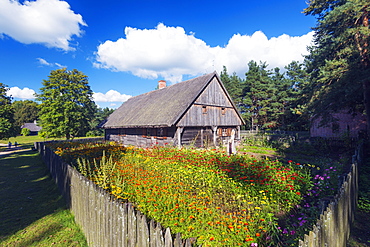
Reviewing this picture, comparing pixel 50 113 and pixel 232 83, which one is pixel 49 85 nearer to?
pixel 50 113

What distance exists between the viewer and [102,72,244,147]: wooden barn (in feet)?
47.5

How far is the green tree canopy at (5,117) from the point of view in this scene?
2197cm

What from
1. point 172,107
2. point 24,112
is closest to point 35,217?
point 172,107

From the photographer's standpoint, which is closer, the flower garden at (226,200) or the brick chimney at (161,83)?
the flower garden at (226,200)

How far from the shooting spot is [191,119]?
15086 mm

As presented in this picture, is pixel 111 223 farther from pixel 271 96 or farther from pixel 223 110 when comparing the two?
pixel 271 96

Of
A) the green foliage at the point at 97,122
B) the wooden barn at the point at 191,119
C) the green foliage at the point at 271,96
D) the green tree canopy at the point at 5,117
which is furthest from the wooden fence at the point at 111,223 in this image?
the green foliage at the point at 97,122

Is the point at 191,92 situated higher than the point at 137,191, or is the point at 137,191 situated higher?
the point at 191,92

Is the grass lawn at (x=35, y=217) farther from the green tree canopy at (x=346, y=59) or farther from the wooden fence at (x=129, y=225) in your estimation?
the green tree canopy at (x=346, y=59)

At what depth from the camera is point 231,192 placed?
5.32 metres

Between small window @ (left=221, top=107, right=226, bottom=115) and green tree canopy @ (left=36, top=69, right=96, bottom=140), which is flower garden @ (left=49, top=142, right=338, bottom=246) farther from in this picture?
green tree canopy @ (left=36, top=69, right=96, bottom=140)

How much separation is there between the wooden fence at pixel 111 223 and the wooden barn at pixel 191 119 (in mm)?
9290

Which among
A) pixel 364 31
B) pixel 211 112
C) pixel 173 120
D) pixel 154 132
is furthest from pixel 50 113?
pixel 364 31

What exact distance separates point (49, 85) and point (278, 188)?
→ 29417mm
